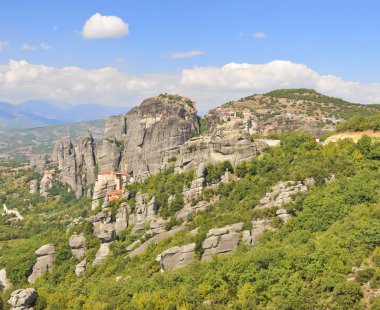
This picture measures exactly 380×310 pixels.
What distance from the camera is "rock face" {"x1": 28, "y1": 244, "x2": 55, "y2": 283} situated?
172 ft

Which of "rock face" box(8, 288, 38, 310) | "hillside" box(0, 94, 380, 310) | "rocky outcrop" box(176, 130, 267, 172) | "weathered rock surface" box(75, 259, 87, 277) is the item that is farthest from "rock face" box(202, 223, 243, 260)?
"weathered rock surface" box(75, 259, 87, 277)

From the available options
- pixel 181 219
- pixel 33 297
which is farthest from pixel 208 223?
pixel 33 297

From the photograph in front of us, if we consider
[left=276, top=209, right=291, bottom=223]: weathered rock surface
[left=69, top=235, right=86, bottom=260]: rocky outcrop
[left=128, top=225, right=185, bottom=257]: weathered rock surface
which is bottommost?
[left=69, top=235, right=86, bottom=260]: rocky outcrop

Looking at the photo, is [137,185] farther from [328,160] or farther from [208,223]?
[328,160]

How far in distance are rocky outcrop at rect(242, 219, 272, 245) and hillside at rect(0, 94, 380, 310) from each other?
10 cm

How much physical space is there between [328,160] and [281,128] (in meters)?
53.6

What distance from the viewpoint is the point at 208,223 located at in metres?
44.1

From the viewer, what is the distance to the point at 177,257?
39.8 metres

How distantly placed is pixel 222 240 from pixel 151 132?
65.3m

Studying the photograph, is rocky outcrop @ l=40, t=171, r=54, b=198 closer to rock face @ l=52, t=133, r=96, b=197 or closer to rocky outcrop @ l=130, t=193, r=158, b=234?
rock face @ l=52, t=133, r=96, b=197

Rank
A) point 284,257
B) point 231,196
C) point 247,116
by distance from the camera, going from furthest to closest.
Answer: point 247,116, point 231,196, point 284,257

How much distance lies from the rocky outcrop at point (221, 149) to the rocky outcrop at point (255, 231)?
1433cm

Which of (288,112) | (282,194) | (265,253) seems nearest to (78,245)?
Answer: (282,194)

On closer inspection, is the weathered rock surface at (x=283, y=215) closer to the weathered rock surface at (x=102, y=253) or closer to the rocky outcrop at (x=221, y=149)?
the rocky outcrop at (x=221, y=149)
